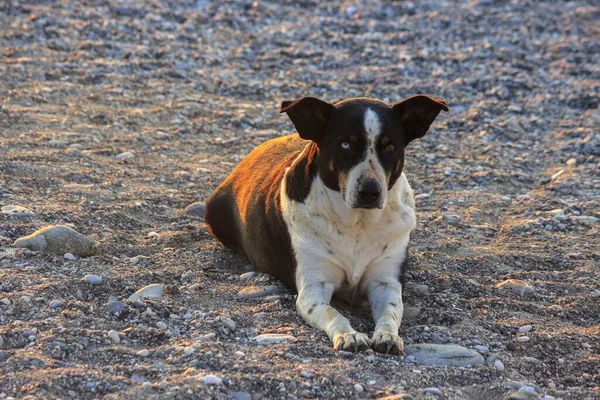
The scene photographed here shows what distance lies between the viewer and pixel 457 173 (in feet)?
29.9

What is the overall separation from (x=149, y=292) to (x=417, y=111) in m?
1.97

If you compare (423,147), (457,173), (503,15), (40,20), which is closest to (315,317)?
(457,173)

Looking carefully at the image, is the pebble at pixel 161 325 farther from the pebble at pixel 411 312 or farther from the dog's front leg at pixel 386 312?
the pebble at pixel 411 312

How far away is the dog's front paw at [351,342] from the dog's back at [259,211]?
103 cm

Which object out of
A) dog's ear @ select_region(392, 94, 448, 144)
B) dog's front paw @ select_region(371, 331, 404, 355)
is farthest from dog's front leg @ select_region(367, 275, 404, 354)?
dog's ear @ select_region(392, 94, 448, 144)

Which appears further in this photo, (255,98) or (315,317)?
(255,98)

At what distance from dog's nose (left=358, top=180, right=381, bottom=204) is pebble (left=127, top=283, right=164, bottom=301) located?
4.50ft

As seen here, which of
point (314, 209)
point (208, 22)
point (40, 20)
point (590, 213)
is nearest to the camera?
point (314, 209)

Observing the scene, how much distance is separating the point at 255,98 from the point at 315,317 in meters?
5.75

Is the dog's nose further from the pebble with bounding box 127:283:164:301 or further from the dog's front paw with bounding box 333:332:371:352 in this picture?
the pebble with bounding box 127:283:164:301

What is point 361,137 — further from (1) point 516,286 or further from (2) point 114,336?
(2) point 114,336

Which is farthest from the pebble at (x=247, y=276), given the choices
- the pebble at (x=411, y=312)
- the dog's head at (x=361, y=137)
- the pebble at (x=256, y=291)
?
→ the pebble at (x=411, y=312)

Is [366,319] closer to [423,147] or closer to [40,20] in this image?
[423,147]

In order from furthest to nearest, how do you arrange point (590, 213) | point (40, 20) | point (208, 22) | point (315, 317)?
point (208, 22), point (40, 20), point (590, 213), point (315, 317)
